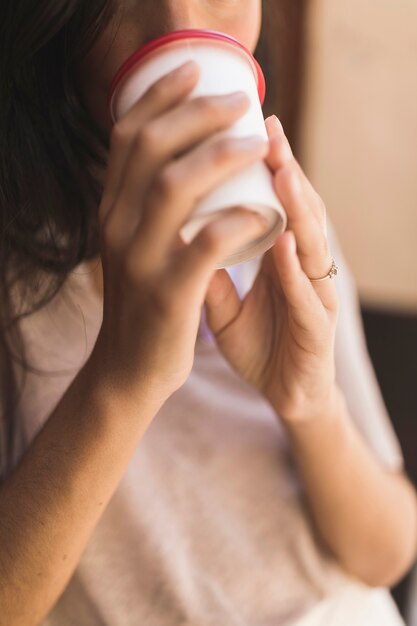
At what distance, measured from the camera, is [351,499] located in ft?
2.86

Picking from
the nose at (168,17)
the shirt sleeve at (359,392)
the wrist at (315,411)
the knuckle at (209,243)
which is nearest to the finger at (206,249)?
the knuckle at (209,243)

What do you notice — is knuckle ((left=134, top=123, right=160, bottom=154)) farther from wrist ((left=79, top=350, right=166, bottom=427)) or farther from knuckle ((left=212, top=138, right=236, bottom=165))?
wrist ((left=79, top=350, right=166, bottom=427))

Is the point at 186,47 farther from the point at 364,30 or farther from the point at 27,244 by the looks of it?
the point at 364,30

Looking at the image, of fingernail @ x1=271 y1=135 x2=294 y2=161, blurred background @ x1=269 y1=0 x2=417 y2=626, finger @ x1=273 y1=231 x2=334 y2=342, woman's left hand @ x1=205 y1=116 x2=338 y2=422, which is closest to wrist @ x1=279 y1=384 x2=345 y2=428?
woman's left hand @ x1=205 y1=116 x2=338 y2=422

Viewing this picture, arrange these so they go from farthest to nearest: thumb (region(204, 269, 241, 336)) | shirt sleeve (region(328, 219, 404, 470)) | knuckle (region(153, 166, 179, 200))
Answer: shirt sleeve (region(328, 219, 404, 470))
thumb (region(204, 269, 241, 336))
knuckle (region(153, 166, 179, 200))

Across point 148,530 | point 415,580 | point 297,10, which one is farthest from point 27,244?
point 297,10

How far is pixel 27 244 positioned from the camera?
0.77m

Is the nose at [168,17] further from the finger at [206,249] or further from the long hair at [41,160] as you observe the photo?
the finger at [206,249]

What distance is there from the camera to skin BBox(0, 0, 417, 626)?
18.8 inches

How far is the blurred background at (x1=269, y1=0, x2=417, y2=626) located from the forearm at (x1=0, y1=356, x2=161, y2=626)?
1057 mm

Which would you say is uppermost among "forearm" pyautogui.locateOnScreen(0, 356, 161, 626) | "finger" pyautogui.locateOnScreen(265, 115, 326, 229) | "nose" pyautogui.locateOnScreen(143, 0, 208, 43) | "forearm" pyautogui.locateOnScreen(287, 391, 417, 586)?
"nose" pyautogui.locateOnScreen(143, 0, 208, 43)

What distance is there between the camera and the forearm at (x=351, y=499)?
2.76ft

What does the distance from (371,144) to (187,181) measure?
3.98ft

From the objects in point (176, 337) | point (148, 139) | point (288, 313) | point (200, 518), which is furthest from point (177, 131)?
point (200, 518)
